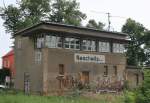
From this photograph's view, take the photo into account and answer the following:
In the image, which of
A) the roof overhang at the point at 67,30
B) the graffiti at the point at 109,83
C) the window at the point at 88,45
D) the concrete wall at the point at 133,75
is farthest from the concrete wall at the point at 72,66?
the concrete wall at the point at 133,75

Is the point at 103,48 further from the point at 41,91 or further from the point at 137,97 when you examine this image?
the point at 137,97

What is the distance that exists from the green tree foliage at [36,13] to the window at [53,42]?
15740 millimetres

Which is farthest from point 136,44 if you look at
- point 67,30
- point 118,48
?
point 67,30

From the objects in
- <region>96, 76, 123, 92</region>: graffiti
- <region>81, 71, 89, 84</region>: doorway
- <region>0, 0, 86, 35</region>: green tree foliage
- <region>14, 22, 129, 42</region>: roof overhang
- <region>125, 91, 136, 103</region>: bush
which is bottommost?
<region>96, 76, 123, 92</region>: graffiti

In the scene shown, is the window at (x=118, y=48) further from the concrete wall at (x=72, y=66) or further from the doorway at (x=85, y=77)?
the doorway at (x=85, y=77)

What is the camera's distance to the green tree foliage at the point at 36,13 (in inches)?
2274

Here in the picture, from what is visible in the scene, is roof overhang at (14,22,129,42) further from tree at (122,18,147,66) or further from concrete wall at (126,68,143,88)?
tree at (122,18,147,66)

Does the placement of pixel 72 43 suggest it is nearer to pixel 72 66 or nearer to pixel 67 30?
pixel 67 30

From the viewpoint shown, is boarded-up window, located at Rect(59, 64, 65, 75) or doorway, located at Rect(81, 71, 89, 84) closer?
boarded-up window, located at Rect(59, 64, 65, 75)

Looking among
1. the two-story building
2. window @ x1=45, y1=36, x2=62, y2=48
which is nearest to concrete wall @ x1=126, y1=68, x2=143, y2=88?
window @ x1=45, y1=36, x2=62, y2=48

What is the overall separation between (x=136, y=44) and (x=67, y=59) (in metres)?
27.5

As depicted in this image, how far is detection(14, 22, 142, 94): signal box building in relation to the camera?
133ft

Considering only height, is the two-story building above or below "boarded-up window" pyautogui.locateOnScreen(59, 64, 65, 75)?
above

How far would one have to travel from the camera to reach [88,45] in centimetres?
4441
